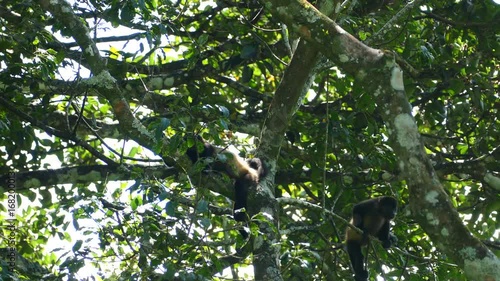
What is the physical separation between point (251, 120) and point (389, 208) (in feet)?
5.70

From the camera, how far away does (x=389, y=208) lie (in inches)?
275

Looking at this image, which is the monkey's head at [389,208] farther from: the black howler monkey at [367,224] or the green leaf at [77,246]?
the green leaf at [77,246]

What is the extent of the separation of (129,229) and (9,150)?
2.66 m

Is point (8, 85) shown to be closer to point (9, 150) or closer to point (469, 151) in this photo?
point (9, 150)

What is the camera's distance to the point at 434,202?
137 inches

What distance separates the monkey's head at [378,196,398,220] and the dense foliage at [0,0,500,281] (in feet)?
0.30

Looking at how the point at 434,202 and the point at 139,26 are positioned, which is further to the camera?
the point at 139,26

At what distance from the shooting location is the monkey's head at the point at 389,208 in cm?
694

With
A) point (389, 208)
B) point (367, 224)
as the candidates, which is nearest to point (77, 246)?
point (367, 224)

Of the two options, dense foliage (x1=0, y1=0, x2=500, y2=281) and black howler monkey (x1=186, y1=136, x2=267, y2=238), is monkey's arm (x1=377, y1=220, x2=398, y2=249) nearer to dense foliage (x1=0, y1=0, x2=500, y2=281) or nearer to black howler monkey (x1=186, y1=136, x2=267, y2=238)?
dense foliage (x1=0, y1=0, x2=500, y2=281)

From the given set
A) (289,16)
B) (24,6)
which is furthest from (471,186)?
(24,6)

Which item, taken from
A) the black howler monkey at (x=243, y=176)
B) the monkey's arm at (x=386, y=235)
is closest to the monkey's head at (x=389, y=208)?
the monkey's arm at (x=386, y=235)

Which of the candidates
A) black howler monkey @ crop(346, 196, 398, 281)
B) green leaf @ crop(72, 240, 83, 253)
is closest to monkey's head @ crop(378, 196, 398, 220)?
black howler monkey @ crop(346, 196, 398, 281)

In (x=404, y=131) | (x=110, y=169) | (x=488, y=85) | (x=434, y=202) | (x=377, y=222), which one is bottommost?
(x=434, y=202)
